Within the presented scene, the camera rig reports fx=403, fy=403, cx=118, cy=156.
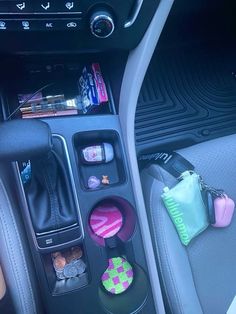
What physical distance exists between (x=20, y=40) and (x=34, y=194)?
279 millimetres

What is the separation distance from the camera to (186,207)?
856 mm

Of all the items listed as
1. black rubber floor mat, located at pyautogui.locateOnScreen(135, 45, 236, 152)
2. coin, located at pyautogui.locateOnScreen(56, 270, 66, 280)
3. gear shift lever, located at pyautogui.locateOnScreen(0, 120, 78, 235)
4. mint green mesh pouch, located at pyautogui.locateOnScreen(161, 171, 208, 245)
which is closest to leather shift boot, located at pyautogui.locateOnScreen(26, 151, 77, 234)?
gear shift lever, located at pyautogui.locateOnScreen(0, 120, 78, 235)

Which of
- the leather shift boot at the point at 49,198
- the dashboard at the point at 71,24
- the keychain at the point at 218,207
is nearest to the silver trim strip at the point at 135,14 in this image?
the dashboard at the point at 71,24

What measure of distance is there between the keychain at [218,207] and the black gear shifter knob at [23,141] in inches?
15.1

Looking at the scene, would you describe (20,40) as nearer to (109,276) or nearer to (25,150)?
(25,150)

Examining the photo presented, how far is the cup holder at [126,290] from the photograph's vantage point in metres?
0.80

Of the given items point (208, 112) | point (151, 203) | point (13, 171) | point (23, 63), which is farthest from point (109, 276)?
point (208, 112)

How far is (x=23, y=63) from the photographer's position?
0.86 metres

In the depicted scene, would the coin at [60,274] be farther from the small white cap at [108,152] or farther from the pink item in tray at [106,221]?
the small white cap at [108,152]

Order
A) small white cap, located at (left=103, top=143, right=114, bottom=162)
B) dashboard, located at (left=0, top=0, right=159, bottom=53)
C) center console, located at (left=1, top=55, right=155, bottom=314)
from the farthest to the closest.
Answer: small white cap, located at (left=103, top=143, right=114, bottom=162), center console, located at (left=1, top=55, right=155, bottom=314), dashboard, located at (left=0, top=0, right=159, bottom=53)

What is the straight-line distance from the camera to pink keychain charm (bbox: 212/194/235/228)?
862 mm

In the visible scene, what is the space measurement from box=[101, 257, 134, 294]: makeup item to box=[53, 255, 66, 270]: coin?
0.09 m

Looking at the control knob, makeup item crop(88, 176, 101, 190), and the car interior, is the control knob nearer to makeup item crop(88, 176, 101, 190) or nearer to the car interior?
the car interior

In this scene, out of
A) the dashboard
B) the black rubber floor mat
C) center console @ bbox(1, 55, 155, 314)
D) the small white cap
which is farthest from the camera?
the black rubber floor mat
